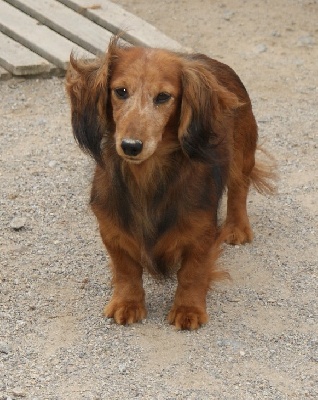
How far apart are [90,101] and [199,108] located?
1.45ft

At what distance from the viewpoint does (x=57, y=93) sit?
265 inches

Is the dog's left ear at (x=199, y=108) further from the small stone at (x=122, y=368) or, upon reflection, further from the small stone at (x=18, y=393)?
the small stone at (x=18, y=393)

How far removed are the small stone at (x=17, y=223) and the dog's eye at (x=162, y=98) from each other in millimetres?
1483

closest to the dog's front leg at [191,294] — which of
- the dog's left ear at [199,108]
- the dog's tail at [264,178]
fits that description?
the dog's left ear at [199,108]

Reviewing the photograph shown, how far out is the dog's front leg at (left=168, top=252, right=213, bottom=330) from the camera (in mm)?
4332

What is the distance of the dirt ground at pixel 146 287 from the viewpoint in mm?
3971

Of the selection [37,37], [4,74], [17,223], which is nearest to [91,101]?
[17,223]

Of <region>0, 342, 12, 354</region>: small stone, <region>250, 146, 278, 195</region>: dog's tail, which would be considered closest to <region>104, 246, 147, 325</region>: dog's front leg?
<region>0, 342, 12, 354</region>: small stone

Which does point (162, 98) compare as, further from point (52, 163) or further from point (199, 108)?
point (52, 163)

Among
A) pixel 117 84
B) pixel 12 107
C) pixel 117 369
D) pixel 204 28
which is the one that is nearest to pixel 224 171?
pixel 117 84

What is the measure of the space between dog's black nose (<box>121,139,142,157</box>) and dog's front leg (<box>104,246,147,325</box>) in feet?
2.26

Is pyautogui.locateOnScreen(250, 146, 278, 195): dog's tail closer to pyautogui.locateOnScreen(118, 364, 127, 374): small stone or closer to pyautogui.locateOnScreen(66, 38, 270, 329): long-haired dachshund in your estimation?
pyautogui.locateOnScreen(66, 38, 270, 329): long-haired dachshund

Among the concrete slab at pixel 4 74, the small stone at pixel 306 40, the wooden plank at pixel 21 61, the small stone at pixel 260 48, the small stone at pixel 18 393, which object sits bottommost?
the concrete slab at pixel 4 74

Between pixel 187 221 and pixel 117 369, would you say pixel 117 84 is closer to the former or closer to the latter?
pixel 187 221
